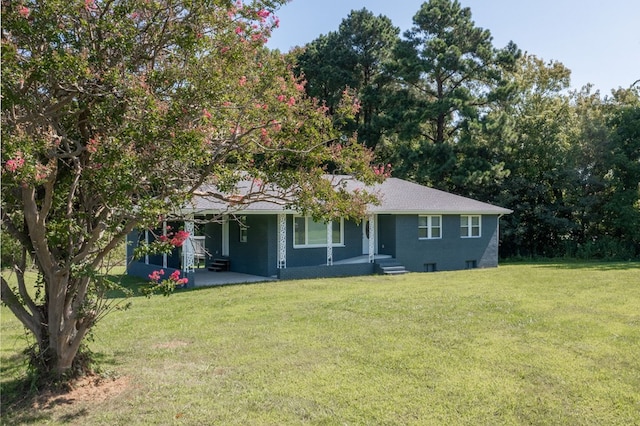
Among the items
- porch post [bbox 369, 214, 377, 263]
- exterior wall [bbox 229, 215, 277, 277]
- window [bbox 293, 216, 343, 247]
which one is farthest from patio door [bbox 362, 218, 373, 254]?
exterior wall [bbox 229, 215, 277, 277]

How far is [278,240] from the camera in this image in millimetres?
17375

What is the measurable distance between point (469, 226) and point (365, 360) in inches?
646

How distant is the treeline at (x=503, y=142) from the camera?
27.0m

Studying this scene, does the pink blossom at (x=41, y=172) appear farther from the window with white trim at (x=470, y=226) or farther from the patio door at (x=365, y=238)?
the window with white trim at (x=470, y=226)

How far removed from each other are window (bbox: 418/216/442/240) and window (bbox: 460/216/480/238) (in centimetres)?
142

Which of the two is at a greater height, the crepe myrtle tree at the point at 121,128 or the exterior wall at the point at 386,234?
the crepe myrtle tree at the point at 121,128

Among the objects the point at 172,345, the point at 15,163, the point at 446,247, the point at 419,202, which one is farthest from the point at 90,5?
the point at 446,247

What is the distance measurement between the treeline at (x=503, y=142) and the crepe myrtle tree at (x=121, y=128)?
23246 mm

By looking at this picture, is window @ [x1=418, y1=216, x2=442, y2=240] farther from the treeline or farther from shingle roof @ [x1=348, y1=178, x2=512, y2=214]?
the treeline

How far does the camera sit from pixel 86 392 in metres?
5.88

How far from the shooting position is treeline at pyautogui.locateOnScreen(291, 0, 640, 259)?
2700cm

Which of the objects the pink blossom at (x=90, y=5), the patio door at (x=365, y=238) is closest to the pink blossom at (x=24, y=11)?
the pink blossom at (x=90, y=5)

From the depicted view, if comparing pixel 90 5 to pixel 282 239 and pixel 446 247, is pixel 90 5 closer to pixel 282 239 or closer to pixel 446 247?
pixel 282 239

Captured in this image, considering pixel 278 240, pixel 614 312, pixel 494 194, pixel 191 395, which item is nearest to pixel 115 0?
pixel 191 395
